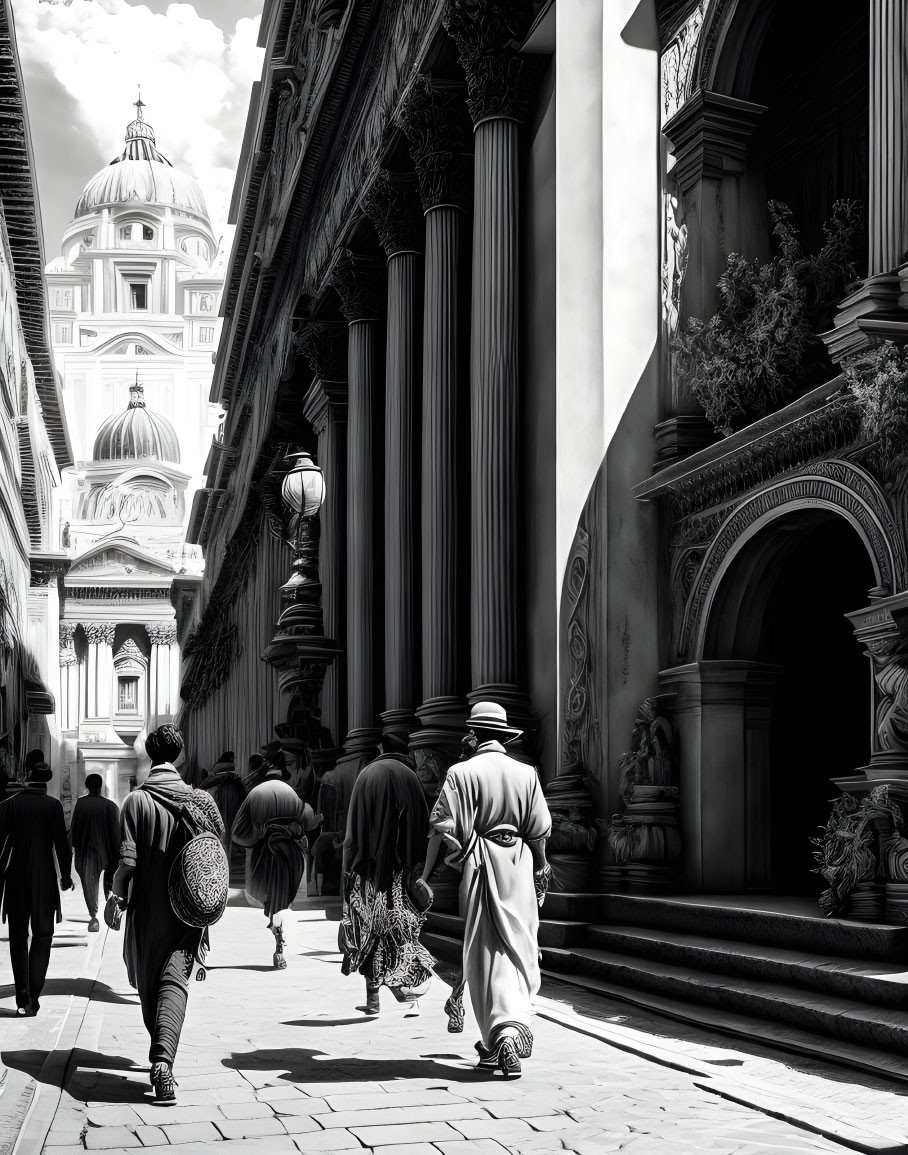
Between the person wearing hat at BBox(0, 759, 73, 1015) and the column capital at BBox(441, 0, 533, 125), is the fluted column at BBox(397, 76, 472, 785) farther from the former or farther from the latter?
the person wearing hat at BBox(0, 759, 73, 1015)

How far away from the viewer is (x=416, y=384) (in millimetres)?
23156

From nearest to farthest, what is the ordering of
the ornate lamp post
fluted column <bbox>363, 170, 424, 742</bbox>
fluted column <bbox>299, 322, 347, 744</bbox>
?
fluted column <bbox>363, 170, 424, 742</bbox>
the ornate lamp post
fluted column <bbox>299, 322, 347, 744</bbox>

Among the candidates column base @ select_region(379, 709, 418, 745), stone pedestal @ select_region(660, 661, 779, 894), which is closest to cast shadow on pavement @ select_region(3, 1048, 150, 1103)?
A: stone pedestal @ select_region(660, 661, 779, 894)

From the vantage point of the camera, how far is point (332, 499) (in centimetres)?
2830

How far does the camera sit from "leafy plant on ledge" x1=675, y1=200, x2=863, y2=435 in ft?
43.9

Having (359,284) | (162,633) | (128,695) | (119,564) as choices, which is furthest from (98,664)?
(359,284)

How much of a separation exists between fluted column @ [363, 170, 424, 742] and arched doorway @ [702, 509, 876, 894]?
743cm

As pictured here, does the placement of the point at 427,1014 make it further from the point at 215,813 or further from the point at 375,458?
the point at 375,458

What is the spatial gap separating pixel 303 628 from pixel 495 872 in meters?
15.9

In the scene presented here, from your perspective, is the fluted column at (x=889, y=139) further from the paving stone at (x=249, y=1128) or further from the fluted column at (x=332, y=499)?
the fluted column at (x=332, y=499)

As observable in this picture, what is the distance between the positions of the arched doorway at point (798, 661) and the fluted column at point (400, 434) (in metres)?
7.43

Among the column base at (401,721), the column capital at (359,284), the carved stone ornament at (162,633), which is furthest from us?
the carved stone ornament at (162,633)

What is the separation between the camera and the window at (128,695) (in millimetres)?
104438

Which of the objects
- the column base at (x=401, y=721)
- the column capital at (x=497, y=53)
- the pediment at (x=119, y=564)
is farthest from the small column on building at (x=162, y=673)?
the column capital at (x=497, y=53)
